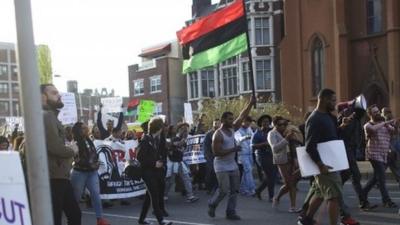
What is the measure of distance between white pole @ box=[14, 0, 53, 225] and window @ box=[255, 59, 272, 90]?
153ft

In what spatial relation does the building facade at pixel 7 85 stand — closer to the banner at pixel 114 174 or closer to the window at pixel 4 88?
the window at pixel 4 88

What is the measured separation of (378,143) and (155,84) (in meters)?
58.7

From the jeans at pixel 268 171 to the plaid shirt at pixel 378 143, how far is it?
2.37 meters

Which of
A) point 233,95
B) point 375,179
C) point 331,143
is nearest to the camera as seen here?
point 331,143

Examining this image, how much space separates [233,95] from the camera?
5412 cm

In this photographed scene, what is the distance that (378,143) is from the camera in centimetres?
1089

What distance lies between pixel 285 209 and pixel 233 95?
42879mm

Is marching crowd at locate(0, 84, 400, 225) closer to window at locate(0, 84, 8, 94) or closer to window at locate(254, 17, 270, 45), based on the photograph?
window at locate(254, 17, 270, 45)

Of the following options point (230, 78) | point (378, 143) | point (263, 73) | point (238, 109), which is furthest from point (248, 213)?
point (230, 78)

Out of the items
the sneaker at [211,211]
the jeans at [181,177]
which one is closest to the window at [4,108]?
the jeans at [181,177]

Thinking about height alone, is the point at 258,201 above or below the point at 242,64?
below

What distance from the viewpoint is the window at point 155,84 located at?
224ft

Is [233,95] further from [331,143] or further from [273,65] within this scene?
[331,143]

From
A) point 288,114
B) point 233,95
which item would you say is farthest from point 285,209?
point 233,95
